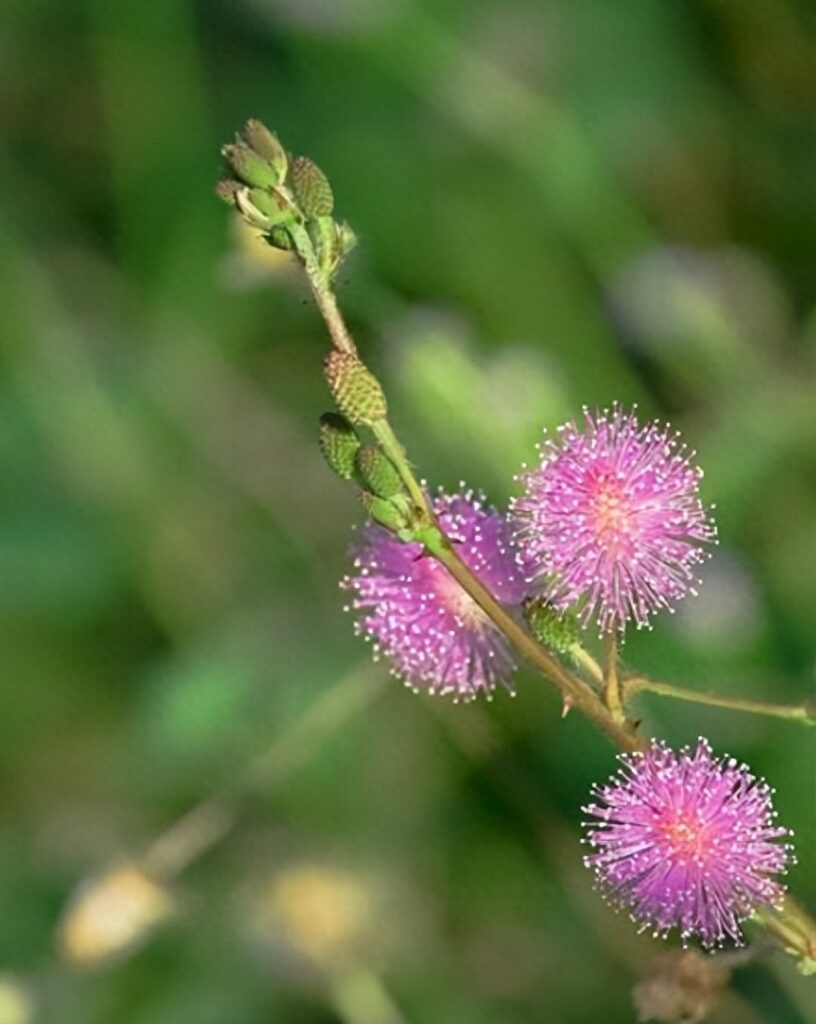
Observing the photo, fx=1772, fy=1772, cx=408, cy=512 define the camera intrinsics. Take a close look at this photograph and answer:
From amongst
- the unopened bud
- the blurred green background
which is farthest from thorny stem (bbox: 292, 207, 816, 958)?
the blurred green background

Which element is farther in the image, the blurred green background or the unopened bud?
the blurred green background

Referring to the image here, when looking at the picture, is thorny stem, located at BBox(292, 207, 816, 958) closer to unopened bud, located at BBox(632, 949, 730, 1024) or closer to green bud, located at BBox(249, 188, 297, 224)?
green bud, located at BBox(249, 188, 297, 224)

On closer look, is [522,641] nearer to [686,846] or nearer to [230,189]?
[686,846]

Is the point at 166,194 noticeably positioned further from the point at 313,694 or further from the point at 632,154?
the point at 313,694

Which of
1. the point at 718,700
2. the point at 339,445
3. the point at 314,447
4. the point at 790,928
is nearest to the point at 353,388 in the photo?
the point at 339,445

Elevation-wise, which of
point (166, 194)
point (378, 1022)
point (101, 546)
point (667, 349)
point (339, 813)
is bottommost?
point (378, 1022)

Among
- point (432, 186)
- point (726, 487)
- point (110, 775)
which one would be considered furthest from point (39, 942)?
point (432, 186)
